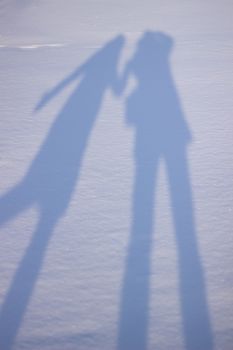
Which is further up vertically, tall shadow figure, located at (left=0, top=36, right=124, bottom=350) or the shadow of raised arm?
the shadow of raised arm

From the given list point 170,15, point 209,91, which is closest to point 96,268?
point 209,91

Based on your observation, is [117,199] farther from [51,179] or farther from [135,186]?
[51,179]

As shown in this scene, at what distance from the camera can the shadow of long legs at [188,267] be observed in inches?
117

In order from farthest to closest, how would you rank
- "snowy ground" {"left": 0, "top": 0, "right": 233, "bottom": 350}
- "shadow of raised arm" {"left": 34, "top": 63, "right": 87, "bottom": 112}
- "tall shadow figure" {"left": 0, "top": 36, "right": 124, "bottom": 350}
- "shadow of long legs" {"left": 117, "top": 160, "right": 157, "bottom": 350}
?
"shadow of raised arm" {"left": 34, "top": 63, "right": 87, "bottom": 112}
"tall shadow figure" {"left": 0, "top": 36, "right": 124, "bottom": 350}
"snowy ground" {"left": 0, "top": 0, "right": 233, "bottom": 350}
"shadow of long legs" {"left": 117, "top": 160, "right": 157, "bottom": 350}

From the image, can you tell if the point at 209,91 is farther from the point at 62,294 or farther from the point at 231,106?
the point at 62,294

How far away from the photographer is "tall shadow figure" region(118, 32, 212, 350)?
302 centimetres

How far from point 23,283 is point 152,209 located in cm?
144

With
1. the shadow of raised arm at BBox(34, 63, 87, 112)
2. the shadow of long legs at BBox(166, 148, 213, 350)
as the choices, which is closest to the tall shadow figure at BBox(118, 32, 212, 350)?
the shadow of long legs at BBox(166, 148, 213, 350)

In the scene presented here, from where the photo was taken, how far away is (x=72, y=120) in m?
5.67

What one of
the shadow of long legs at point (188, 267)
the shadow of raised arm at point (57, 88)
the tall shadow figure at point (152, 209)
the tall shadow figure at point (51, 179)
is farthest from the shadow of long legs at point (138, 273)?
the shadow of raised arm at point (57, 88)

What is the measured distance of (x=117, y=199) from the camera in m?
4.19

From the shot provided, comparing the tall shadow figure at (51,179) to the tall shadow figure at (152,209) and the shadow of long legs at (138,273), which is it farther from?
the shadow of long legs at (138,273)

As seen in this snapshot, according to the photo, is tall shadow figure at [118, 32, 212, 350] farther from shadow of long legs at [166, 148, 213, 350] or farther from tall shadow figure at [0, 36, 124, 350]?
tall shadow figure at [0, 36, 124, 350]

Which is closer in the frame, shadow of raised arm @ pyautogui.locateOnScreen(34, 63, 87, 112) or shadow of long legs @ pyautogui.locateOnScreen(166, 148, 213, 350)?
shadow of long legs @ pyautogui.locateOnScreen(166, 148, 213, 350)
